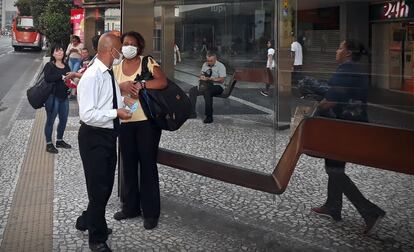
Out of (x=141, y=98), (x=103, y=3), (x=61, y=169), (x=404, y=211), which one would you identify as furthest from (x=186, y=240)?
(x=103, y=3)

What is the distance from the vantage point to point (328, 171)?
4699mm

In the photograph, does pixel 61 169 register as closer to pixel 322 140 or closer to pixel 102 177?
pixel 102 177

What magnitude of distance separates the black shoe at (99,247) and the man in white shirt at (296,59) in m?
2.14

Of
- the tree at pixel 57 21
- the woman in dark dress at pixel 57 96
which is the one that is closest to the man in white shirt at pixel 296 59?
the woman in dark dress at pixel 57 96

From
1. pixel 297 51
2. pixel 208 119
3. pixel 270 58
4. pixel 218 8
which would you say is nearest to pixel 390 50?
pixel 297 51

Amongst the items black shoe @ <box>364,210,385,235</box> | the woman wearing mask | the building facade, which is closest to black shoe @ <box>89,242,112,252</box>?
the woman wearing mask

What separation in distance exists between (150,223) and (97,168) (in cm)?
87

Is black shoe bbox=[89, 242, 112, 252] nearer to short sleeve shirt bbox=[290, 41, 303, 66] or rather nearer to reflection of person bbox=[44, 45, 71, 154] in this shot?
short sleeve shirt bbox=[290, 41, 303, 66]

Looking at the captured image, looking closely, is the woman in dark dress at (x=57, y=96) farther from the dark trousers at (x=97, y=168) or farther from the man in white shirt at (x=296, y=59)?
the man in white shirt at (x=296, y=59)

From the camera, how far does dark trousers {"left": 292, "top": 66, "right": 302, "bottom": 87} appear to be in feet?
14.5

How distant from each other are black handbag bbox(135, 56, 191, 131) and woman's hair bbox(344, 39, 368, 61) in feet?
5.08

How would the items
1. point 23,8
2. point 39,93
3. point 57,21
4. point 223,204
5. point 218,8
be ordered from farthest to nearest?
point 23,8
point 57,21
point 39,93
point 218,8
point 223,204

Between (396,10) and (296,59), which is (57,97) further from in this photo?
(396,10)

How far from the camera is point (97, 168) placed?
400 centimetres
